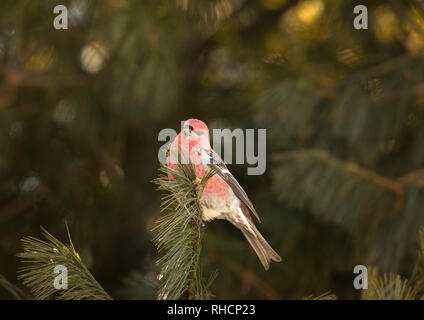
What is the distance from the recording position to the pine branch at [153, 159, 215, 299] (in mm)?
1793

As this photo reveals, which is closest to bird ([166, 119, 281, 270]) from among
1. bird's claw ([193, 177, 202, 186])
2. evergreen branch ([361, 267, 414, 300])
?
bird's claw ([193, 177, 202, 186])

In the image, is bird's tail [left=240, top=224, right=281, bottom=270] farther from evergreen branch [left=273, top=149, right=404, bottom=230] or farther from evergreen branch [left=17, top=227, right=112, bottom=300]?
evergreen branch [left=273, top=149, right=404, bottom=230]

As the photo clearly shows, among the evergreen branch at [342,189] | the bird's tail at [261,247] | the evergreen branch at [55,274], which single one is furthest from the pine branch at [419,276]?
the evergreen branch at [342,189]

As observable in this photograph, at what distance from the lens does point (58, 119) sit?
16.5ft

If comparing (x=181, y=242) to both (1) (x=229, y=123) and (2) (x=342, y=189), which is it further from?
(1) (x=229, y=123)

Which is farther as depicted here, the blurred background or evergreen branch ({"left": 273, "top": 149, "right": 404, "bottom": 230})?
the blurred background

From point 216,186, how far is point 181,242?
2.64 feet

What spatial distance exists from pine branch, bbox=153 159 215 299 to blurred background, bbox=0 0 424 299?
137 centimetres

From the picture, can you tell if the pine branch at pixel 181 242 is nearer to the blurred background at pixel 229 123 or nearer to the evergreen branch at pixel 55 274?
the evergreen branch at pixel 55 274

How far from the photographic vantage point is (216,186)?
259 cm

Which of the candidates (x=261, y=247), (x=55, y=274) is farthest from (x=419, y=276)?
(x=55, y=274)

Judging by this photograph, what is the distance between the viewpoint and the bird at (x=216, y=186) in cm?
226
